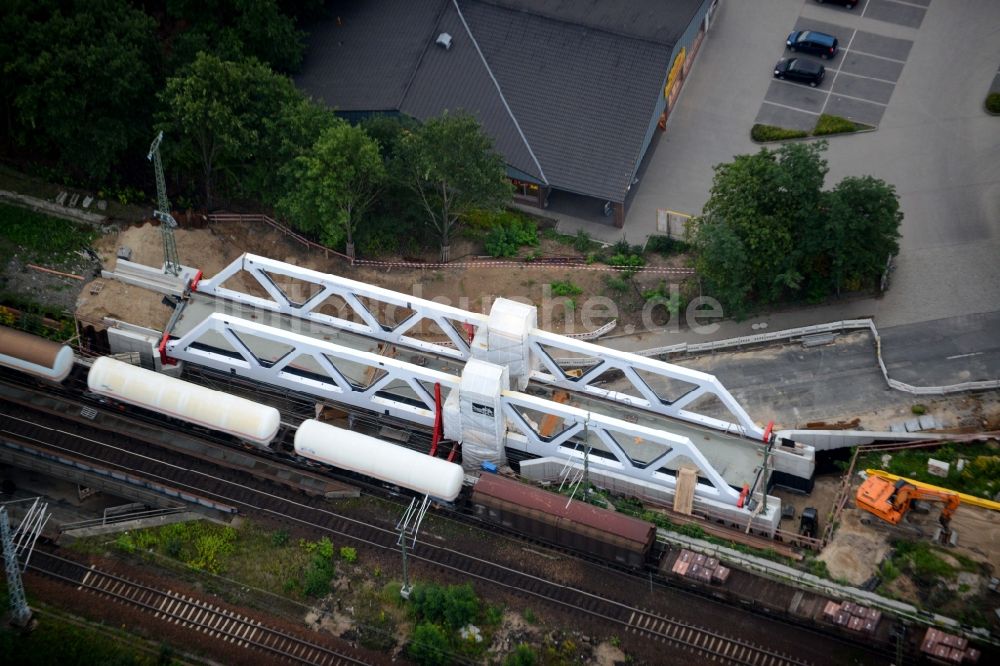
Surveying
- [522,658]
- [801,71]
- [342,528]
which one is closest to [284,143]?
[342,528]

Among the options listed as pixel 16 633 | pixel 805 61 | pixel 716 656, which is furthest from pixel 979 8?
pixel 16 633

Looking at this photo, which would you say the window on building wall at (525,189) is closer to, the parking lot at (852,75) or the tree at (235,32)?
the parking lot at (852,75)

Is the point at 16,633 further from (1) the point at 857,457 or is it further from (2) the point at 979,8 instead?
(2) the point at 979,8

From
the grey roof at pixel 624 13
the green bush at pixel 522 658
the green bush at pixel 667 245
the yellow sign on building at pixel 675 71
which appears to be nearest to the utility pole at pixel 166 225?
the grey roof at pixel 624 13

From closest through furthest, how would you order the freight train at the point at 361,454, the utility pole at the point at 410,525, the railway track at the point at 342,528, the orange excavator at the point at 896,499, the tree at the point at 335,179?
1. the railway track at the point at 342,528
2. the utility pole at the point at 410,525
3. the freight train at the point at 361,454
4. the orange excavator at the point at 896,499
5. the tree at the point at 335,179

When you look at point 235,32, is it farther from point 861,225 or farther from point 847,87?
point 861,225

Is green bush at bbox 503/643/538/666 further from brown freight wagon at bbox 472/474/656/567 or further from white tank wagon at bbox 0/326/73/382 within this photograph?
Answer: white tank wagon at bbox 0/326/73/382

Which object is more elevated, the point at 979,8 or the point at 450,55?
the point at 979,8
